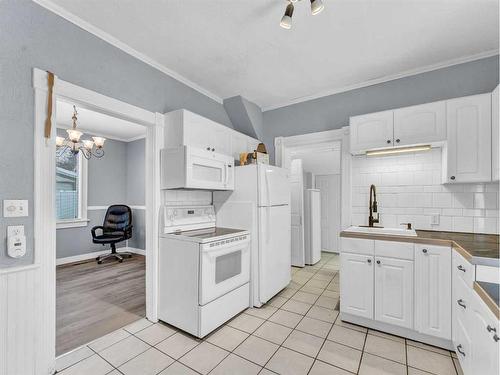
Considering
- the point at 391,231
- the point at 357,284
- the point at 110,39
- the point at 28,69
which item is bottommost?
the point at 357,284

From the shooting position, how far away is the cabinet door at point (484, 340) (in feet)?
3.43

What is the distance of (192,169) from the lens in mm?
2309

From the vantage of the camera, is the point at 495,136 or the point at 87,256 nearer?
the point at 495,136

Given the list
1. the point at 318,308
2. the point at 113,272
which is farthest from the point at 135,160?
the point at 318,308

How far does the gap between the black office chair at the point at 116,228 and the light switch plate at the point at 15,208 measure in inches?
126

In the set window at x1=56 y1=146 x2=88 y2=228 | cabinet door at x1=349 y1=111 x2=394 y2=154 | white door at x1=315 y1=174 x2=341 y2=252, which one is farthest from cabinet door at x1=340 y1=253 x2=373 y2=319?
window at x1=56 y1=146 x2=88 y2=228

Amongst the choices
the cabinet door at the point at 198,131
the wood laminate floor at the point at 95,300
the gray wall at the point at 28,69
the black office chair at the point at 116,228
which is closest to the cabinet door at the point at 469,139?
the cabinet door at the point at 198,131

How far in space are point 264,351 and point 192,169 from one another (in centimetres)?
169

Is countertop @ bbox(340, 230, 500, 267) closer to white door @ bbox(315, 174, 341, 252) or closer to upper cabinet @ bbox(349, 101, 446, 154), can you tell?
upper cabinet @ bbox(349, 101, 446, 154)

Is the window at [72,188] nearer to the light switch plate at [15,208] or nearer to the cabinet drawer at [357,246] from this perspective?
the light switch plate at [15,208]

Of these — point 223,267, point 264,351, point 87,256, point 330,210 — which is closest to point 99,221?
point 87,256

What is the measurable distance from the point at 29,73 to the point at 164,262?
1837 millimetres

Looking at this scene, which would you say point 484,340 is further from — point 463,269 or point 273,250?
point 273,250

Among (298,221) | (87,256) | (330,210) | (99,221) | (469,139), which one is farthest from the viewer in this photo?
(330,210)
